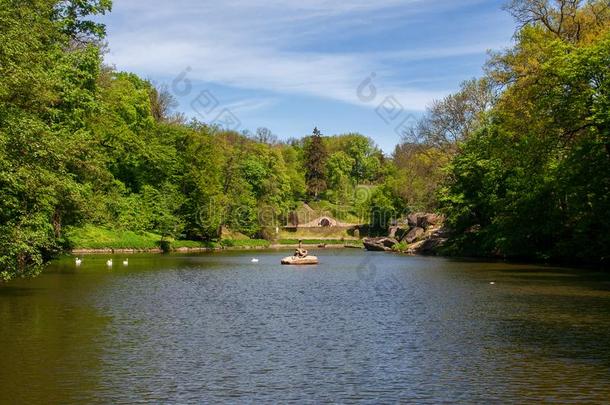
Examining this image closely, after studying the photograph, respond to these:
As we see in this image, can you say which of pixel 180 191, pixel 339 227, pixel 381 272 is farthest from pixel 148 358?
pixel 339 227

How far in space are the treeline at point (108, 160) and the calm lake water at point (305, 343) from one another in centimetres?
408

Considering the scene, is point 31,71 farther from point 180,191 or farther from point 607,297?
point 180,191

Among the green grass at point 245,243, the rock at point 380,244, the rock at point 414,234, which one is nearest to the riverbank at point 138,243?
the green grass at point 245,243

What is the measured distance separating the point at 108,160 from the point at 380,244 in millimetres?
49474

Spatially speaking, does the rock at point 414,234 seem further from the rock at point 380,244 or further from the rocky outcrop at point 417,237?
the rock at point 380,244

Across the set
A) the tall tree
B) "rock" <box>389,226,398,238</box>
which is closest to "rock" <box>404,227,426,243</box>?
"rock" <box>389,226,398,238</box>

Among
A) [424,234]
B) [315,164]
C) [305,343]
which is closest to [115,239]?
[424,234]

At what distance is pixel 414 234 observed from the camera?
81.1 meters

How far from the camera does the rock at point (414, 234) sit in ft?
261

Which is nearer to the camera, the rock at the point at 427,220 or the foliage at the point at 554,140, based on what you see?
the foliage at the point at 554,140

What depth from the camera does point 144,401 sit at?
38.5ft

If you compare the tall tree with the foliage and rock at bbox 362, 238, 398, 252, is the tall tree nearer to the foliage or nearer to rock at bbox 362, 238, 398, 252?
rock at bbox 362, 238, 398, 252

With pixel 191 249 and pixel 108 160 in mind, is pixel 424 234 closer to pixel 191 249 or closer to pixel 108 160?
pixel 191 249

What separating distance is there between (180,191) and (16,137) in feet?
206
